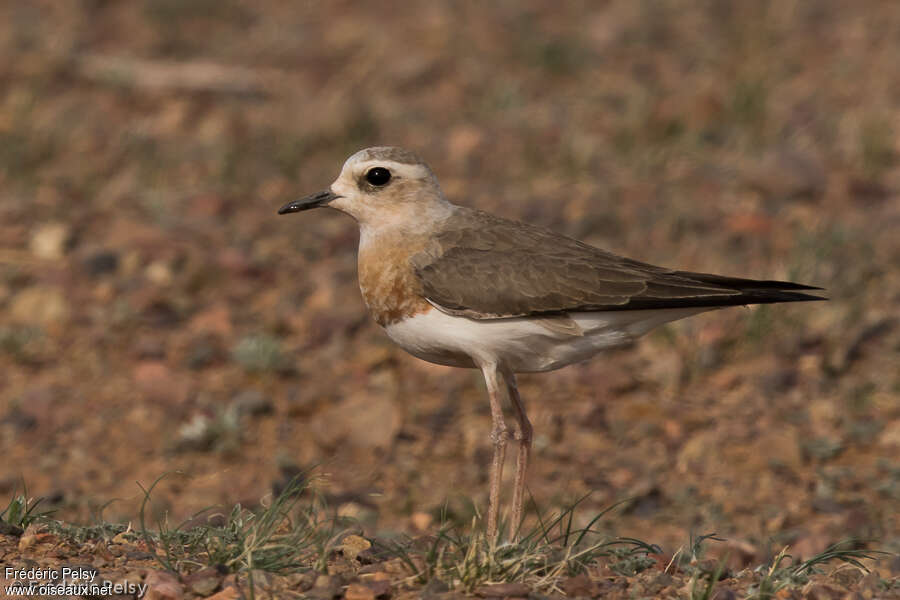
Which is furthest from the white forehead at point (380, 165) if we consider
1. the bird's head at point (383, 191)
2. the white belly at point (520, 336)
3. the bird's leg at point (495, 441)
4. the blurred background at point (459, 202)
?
the blurred background at point (459, 202)

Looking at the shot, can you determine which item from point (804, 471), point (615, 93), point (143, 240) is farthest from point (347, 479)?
point (615, 93)

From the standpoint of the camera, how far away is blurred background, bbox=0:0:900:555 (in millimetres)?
8164

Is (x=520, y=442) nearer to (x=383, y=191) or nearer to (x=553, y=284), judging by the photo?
(x=553, y=284)

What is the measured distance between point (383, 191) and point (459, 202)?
519 cm

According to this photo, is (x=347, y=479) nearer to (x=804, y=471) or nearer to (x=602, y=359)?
(x=602, y=359)

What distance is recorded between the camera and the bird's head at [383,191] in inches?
251

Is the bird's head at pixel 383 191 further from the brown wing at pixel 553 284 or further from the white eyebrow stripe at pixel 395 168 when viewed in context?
the brown wing at pixel 553 284

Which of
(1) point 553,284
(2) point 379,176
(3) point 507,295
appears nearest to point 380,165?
(2) point 379,176

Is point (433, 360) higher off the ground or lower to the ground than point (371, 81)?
lower

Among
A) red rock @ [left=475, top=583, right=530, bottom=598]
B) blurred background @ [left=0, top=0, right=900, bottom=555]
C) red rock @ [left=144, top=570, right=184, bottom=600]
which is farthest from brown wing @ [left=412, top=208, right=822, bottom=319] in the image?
red rock @ [left=144, top=570, right=184, bottom=600]

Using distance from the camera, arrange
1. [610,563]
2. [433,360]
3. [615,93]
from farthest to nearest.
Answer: [615,93] < [433,360] < [610,563]

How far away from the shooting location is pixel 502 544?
5.22 m

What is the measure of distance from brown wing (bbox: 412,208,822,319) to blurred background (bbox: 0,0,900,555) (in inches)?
62.7

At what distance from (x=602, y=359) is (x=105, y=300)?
13.1 feet
